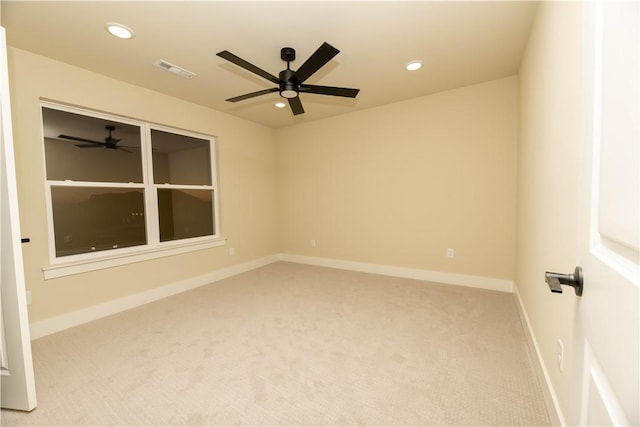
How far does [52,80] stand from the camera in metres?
2.60

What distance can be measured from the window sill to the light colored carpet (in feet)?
1.83

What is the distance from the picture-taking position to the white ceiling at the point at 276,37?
1980mm

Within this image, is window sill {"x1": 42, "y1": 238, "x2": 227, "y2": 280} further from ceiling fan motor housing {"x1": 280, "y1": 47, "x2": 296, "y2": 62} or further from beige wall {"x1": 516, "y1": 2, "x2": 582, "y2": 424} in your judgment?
beige wall {"x1": 516, "y1": 2, "x2": 582, "y2": 424}

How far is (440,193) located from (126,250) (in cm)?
397

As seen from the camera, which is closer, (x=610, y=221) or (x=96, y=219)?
(x=610, y=221)

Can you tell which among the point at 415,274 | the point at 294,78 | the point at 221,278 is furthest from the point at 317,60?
the point at 221,278

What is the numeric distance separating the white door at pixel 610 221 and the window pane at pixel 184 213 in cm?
398

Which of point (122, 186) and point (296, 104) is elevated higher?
point (296, 104)

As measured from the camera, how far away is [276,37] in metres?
2.32

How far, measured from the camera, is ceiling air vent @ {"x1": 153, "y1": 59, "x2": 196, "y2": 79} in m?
2.69

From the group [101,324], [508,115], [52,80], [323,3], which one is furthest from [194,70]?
[508,115]

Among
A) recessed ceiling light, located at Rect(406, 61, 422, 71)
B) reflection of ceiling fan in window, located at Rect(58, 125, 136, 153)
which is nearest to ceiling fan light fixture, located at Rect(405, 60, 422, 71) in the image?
recessed ceiling light, located at Rect(406, 61, 422, 71)

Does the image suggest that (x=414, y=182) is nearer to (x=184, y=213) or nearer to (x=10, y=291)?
(x=184, y=213)

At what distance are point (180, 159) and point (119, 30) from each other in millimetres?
1873
